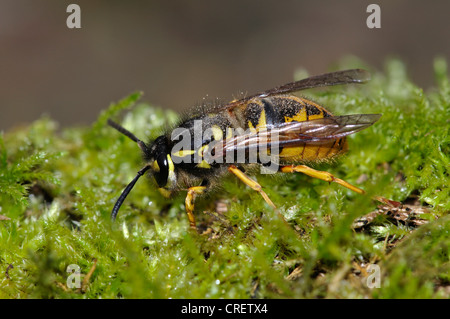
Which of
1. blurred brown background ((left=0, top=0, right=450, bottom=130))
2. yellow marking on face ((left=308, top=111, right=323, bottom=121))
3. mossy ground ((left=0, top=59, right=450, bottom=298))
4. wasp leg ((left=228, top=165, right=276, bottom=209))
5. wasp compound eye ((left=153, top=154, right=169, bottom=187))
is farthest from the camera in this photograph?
blurred brown background ((left=0, top=0, right=450, bottom=130))

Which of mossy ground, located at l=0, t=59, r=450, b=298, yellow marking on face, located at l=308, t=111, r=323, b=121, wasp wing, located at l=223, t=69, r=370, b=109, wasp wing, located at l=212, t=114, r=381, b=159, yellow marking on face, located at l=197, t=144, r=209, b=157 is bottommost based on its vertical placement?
mossy ground, located at l=0, t=59, r=450, b=298

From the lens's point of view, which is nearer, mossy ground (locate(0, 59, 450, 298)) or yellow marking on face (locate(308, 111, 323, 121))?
mossy ground (locate(0, 59, 450, 298))

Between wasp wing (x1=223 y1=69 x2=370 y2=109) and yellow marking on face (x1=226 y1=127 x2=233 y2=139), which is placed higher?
wasp wing (x1=223 y1=69 x2=370 y2=109)

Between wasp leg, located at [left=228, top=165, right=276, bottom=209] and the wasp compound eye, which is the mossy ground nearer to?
wasp leg, located at [left=228, top=165, right=276, bottom=209]

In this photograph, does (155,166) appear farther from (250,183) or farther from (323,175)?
(323,175)

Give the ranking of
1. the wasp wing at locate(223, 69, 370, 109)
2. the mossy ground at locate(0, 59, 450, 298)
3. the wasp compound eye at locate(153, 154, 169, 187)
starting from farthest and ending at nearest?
the wasp wing at locate(223, 69, 370, 109)
the wasp compound eye at locate(153, 154, 169, 187)
the mossy ground at locate(0, 59, 450, 298)

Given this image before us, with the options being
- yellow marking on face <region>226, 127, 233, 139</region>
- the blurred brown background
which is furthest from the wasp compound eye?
the blurred brown background
